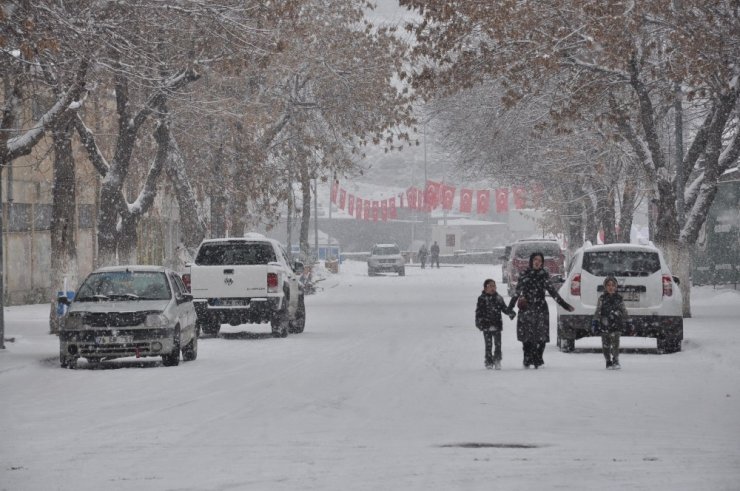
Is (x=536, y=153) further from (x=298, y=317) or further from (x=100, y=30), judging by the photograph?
(x=100, y=30)

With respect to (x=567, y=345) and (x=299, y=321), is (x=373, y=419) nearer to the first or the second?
(x=567, y=345)

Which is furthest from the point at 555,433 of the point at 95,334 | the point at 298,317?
the point at 298,317

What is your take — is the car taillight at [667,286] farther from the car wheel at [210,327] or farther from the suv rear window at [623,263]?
the car wheel at [210,327]

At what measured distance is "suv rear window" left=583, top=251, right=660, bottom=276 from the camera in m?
21.2

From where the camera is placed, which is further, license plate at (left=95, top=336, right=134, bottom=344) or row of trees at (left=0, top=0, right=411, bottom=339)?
row of trees at (left=0, top=0, right=411, bottom=339)

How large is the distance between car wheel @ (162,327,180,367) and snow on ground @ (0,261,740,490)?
0.88ft

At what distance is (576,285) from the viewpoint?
21266mm

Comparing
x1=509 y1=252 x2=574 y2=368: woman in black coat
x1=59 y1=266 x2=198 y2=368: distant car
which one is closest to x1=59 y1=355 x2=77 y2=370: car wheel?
x1=59 y1=266 x2=198 y2=368: distant car

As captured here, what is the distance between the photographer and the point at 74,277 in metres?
27.9

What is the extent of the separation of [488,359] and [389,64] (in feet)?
67.8

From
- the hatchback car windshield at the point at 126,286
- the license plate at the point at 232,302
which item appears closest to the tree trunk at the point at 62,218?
the license plate at the point at 232,302

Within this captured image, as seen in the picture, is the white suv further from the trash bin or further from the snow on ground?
the trash bin

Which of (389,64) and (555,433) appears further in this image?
(389,64)

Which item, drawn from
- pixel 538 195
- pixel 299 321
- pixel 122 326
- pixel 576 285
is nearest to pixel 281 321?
pixel 299 321
